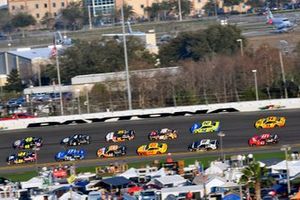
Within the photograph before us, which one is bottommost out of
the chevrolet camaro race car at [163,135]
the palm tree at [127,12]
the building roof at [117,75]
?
the palm tree at [127,12]

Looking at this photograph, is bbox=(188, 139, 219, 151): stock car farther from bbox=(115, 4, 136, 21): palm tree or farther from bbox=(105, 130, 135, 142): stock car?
bbox=(115, 4, 136, 21): palm tree

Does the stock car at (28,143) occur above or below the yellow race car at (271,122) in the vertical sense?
below

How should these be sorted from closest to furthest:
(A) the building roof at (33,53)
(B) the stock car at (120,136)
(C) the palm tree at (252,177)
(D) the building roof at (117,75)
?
(C) the palm tree at (252,177) < (B) the stock car at (120,136) < (D) the building roof at (117,75) < (A) the building roof at (33,53)

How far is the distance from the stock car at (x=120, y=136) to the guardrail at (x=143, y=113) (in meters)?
6.91

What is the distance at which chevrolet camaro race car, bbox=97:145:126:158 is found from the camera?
67.4 meters

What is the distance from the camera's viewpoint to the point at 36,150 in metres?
70.7

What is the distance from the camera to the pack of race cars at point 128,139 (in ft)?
217

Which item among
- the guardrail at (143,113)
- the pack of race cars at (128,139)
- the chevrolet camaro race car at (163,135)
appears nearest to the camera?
the pack of race cars at (128,139)

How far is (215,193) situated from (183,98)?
3926 centimetres

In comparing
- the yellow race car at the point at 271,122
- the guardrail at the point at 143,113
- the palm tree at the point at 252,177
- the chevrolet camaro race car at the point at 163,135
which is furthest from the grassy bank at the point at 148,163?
the guardrail at the point at 143,113

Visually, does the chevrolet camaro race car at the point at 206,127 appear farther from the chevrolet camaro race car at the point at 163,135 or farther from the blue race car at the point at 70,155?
the blue race car at the point at 70,155

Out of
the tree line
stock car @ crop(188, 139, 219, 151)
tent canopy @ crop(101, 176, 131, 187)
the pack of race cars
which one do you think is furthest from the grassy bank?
the tree line

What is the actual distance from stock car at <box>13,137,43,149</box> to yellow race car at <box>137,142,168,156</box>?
7069 millimetres

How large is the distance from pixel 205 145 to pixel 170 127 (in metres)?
8.34
